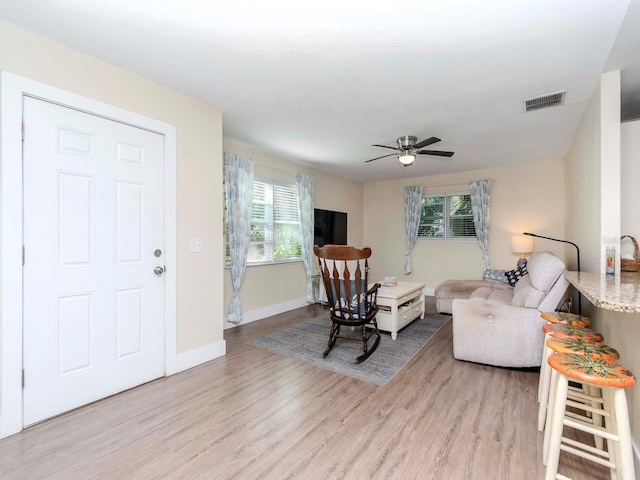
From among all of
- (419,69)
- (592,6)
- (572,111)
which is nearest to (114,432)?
(419,69)

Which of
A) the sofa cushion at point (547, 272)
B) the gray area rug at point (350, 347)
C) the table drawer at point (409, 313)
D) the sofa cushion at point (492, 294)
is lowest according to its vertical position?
the gray area rug at point (350, 347)

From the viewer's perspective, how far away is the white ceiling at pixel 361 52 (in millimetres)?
1677

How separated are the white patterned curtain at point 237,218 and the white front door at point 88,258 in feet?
4.36

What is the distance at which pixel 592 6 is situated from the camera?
1.63 metres

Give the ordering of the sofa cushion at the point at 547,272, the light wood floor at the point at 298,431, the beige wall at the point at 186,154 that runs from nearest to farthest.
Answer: the light wood floor at the point at 298,431
the beige wall at the point at 186,154
the sofa cushion at the point at 547,272

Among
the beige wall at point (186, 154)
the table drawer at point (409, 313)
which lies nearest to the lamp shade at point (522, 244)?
the table drawer at point (409, 313)

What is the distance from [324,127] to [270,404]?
2.84 m

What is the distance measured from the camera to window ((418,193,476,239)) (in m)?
5.81

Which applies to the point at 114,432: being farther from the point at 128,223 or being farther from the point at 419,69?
the point at 419,69

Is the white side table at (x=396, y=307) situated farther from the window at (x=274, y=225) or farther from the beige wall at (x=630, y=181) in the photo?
the beige wall at (x=630, y=181)

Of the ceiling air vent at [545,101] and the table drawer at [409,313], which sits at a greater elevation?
the ceiling air vent at [545,101]

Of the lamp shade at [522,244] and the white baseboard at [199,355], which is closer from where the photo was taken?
the white baseboard at [199,355]

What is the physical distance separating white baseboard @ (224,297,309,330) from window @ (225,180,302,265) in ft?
2.34

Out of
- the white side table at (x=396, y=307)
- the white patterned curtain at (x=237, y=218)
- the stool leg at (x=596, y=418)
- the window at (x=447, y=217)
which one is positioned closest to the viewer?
the stool leg at (x=596, y=418)
